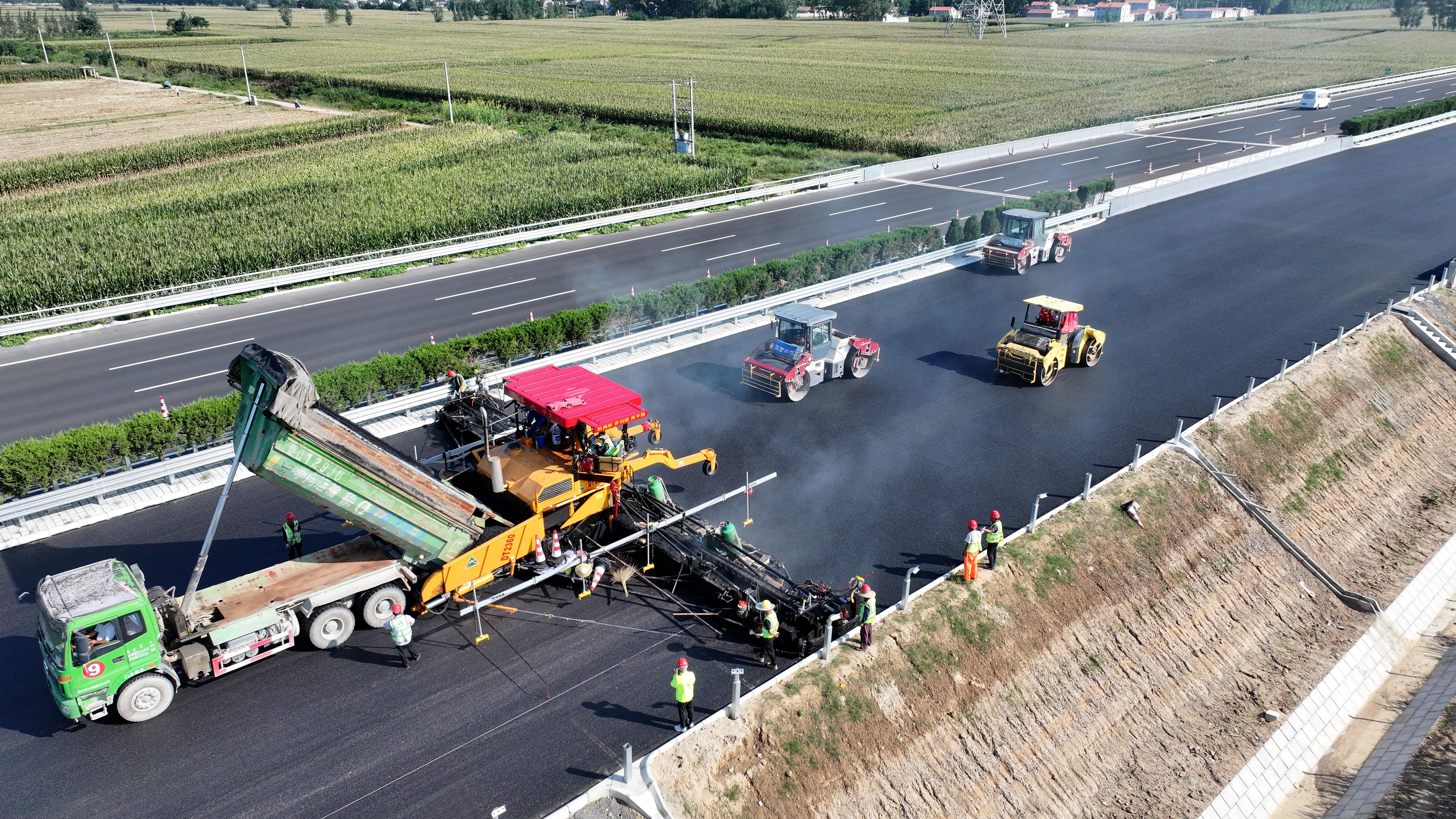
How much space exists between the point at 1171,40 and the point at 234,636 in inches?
6229

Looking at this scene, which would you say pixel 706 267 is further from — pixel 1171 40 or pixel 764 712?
pixel 1171 40

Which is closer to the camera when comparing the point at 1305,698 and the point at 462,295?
the point at 1305,698

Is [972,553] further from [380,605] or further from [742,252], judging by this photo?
[742,252]

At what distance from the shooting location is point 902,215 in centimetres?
4878

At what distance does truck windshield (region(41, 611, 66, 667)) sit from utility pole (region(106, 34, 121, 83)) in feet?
412

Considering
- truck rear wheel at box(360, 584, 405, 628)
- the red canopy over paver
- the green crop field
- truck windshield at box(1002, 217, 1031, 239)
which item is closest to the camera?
truck rear wheel at box(360, 584, 405, 628)

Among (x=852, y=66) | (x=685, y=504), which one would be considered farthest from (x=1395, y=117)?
(x=685, y=504)

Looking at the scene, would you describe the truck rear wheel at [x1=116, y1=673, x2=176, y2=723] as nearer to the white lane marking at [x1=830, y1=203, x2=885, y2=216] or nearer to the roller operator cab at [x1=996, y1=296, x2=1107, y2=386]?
the roller operator cab at [x1=996, y1=296, x2=1107, y2=386]

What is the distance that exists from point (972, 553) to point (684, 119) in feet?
224

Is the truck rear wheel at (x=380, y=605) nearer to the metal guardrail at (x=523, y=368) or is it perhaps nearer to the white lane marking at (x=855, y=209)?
the metal guardrail at (x=523, y=368)

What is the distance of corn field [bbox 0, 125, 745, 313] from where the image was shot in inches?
1519

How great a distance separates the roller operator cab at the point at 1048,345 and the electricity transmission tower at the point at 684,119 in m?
37.1

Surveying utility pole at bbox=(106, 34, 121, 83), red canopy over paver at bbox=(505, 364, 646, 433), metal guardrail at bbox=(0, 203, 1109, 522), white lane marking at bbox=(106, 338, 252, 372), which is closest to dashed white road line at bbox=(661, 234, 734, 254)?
metal guardrail at bbox=(0, 203, 1109, 522)

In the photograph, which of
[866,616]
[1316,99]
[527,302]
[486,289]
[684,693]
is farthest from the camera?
[1316,99]
